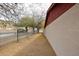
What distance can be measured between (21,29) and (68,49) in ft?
1.87

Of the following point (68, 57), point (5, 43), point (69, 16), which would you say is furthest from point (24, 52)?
point (69, 16)

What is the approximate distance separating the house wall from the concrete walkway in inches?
2.8

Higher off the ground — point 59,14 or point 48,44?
point 59,14

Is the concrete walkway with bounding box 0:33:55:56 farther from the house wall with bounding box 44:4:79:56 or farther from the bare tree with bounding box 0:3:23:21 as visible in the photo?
the bare tree with bounding box 0:3:23:21

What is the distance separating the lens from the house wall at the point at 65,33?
140 cm

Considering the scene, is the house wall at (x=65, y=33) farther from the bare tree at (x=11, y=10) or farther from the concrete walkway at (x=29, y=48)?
the bare tree at (x=11, y=10)

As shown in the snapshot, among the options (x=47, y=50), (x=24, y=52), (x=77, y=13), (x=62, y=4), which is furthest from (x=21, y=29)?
(x=77, y=13)

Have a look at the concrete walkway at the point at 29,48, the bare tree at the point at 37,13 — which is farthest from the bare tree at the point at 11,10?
the concrete walkway at the point at 29,48

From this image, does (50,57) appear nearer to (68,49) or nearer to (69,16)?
(68,49)

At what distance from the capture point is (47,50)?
162cm

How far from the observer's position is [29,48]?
64.2 inches

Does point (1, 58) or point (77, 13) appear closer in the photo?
point (77, 13)

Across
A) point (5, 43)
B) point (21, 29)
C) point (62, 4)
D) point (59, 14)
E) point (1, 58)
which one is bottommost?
point (1, 58)

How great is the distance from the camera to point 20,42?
1.63 meters
